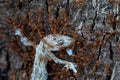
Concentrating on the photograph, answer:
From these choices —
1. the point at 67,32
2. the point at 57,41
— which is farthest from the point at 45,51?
the point at 67,32

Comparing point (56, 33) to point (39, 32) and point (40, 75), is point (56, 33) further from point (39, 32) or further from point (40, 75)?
point (40, 75)

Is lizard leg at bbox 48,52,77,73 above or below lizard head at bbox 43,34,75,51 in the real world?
below

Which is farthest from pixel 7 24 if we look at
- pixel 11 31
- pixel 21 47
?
pixel 21 47

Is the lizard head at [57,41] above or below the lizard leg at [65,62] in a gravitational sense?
above

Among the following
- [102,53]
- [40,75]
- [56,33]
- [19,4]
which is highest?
[19,4]

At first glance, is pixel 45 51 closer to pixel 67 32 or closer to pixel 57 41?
pixel 57 41
